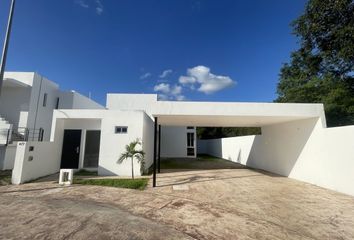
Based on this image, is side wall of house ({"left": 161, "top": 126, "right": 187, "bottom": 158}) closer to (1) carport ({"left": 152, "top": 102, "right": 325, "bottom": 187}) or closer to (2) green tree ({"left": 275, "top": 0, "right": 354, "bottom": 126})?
(1) carport ({"left": 152, "top": 102, "right": 325, "bottom": 187})

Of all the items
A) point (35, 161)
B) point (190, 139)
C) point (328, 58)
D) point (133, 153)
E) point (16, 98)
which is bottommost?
point (35, 161)

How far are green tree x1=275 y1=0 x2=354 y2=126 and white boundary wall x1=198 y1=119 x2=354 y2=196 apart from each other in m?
5.36

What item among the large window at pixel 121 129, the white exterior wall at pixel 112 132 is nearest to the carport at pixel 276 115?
the white exterior wall at pixel 112 132

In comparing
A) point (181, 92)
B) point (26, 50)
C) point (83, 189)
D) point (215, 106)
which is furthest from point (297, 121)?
point (181, 92)

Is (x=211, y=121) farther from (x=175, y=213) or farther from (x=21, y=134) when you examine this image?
(x=21, y=134)

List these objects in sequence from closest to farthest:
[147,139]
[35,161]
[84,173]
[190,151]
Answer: [35,161], [84,173], [147,139], [190,151]

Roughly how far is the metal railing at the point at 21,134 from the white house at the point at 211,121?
336 cm

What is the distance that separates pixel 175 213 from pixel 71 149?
26.9 feet

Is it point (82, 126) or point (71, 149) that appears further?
point (82, 126)

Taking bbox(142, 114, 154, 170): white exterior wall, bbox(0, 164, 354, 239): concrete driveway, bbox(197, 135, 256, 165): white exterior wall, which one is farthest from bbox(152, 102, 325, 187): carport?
bbox(197, 135, 256, 165): white exterior wall

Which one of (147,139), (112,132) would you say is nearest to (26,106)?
(112,132)

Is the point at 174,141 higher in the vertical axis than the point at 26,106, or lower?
lower

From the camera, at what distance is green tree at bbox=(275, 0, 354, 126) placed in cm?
998

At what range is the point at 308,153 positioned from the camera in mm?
8266
